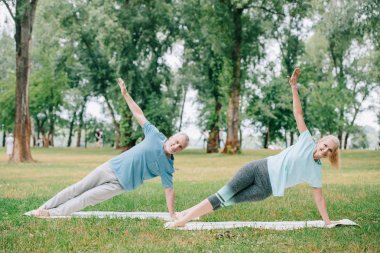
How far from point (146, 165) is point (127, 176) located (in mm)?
335

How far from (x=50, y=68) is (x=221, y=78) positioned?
24.3 metres

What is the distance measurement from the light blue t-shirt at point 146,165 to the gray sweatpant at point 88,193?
0.14 metres

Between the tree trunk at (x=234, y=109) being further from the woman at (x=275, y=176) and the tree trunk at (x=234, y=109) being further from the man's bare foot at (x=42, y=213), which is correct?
the woman at (x=275, y=176)

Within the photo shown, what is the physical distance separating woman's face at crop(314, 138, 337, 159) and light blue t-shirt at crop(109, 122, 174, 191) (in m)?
2.23

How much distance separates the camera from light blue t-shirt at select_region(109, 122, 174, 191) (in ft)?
25.8

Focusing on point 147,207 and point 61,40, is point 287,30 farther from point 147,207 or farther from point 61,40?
point 147,207

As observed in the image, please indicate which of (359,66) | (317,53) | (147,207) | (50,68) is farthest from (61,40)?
(147,207)

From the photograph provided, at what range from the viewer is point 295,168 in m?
7.11

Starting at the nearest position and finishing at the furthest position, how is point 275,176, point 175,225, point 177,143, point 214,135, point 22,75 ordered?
point 275,176, point 175,225, point 177,143, point 22,75, point 214,135

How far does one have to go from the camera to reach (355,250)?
5.73 m

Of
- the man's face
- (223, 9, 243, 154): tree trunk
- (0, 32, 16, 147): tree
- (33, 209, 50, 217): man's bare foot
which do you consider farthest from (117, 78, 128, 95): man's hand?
(0, 32, 16, 147): tree

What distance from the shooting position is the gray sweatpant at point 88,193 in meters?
7.91

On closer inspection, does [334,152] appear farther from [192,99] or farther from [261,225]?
[192,99]

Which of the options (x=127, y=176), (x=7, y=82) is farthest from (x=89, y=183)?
(x=7, y=82)
